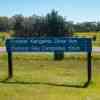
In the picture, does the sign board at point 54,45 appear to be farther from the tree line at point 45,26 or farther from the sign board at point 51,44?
the tree line at point 45,26

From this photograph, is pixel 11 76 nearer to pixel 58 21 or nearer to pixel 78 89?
pixel 78 89

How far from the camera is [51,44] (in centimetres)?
1295

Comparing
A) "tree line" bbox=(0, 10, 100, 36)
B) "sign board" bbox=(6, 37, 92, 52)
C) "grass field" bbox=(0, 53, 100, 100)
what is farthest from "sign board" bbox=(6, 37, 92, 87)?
"tree line" bbox=(0, 10, 100, 36)

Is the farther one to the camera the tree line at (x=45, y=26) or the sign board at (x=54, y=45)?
the tree line at (x=45, y=26)

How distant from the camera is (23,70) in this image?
15156mm

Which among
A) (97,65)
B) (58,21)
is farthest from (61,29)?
(97,65)

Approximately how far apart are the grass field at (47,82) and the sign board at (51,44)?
3.04 ft

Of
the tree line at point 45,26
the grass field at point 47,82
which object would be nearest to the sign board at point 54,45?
the grass field at point 47,82

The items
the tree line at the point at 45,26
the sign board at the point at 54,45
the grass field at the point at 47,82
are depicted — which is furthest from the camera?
the tree line at the point at 45,26

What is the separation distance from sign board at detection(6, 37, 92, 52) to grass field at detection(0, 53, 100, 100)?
3.04 ft

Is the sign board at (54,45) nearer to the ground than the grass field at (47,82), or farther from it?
farther from it

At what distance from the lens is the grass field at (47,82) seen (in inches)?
395

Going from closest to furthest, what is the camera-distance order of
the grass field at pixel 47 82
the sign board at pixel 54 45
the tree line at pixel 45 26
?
the grass field at pixel 47 82 < the sign board at pixel 54 45 < the tree line at pixel 45 26

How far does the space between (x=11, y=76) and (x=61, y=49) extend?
1.90m
